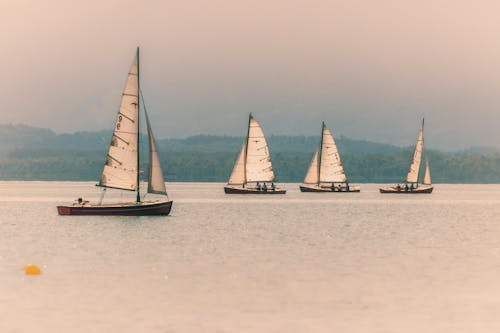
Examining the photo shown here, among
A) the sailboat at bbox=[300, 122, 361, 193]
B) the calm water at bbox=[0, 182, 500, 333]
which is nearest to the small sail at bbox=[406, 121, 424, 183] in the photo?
the sailboat at bbox=[300, 122, 361, 193]

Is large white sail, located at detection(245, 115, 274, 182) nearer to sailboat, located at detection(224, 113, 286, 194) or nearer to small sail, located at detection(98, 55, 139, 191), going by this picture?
sailboat, located at detection(224, 113, 286, 194)

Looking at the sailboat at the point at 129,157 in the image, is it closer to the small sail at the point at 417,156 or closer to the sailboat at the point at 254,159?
the sailboat at the point at 254,159

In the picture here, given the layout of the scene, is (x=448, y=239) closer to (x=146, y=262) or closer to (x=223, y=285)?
(x=146, y=262)

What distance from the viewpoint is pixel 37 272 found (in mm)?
39531

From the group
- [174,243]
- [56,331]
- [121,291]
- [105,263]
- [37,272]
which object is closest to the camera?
[56,331]

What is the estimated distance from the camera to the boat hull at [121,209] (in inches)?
2889

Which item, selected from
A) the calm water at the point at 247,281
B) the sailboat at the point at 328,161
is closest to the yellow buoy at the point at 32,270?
the calm water at the point at 247,281

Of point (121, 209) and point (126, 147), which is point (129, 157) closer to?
point (126, 147)

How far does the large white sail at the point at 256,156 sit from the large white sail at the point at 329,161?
14.8 meters

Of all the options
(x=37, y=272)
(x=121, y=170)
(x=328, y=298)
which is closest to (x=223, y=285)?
(x=328, y=298)

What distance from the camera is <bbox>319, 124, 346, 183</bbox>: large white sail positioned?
15575 cm

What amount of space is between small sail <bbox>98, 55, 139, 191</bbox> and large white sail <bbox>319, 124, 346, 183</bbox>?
82.6 metres

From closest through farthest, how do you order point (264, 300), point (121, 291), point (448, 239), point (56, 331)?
point (56, 331) < point (264, 300) < point (121, 291) < point (448, 239)

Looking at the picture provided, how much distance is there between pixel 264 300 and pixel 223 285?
4.65 m
